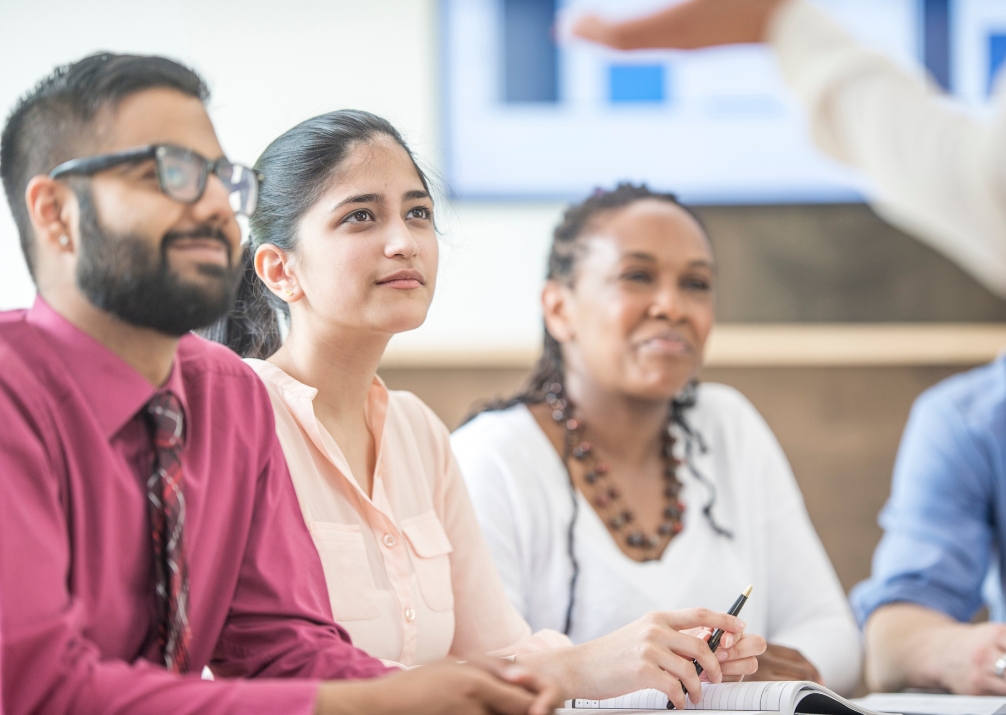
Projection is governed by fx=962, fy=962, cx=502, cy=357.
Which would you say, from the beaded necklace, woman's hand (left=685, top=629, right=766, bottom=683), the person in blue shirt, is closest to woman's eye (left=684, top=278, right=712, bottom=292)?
the beaded necklace

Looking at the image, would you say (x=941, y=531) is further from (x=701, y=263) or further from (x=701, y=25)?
(x=701, y=25)

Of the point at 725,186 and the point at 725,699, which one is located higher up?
the point at 725,186

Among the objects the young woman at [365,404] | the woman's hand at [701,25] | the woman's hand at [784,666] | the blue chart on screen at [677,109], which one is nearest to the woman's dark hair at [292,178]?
the young woman at [365,404]

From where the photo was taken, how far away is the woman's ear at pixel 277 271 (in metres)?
1.00

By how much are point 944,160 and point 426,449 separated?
25.0 inches

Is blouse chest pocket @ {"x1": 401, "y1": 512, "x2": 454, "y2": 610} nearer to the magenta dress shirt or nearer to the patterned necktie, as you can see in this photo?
the magenta dress shirt

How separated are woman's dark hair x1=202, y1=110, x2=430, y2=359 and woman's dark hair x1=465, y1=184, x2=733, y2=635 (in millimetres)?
646

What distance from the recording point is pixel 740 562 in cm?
151

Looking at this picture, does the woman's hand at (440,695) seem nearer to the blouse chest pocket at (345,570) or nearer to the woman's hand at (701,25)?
the blouse chest pocket at (345,570)

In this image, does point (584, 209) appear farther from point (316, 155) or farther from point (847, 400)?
point (847, 400)

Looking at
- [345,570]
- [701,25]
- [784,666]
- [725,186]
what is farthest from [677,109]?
[345,570]

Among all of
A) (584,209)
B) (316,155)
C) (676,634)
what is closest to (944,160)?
(676,634)

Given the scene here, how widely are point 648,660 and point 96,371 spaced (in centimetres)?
53

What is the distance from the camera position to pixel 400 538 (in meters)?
1.03
